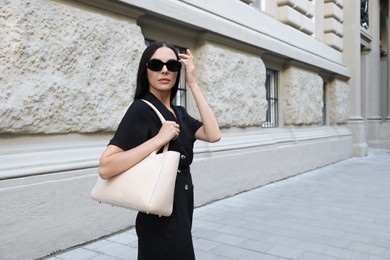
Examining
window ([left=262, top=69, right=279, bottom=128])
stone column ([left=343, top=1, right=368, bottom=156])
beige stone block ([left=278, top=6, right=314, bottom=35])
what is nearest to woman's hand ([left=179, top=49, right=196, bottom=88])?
window ([left=262, top=69, right=279, bottom=128])

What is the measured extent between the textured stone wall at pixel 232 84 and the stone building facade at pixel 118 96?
0.8 inches

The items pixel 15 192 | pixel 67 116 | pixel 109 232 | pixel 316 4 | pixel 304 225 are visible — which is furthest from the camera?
pixel 316 4

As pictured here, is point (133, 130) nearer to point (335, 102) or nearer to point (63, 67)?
point (63, 67)

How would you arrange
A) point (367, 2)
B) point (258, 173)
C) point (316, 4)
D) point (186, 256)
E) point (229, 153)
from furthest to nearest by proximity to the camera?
1. point (367, 2)
2. point (316, 4)
3. point (258, 173)
4. point (229, 153)
5. point (186, 256)

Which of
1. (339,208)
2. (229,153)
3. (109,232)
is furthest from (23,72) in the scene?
(339,208)

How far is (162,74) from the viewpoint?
173 centimetres

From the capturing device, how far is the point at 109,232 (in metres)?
4.22

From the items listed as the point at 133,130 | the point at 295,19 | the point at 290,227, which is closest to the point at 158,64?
the point at 133,130

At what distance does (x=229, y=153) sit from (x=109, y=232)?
2645 millimetres

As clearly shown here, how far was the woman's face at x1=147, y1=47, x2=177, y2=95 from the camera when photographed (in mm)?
1733

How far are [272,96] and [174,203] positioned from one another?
7.24 metres

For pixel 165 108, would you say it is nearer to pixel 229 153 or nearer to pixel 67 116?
pixel 67 116

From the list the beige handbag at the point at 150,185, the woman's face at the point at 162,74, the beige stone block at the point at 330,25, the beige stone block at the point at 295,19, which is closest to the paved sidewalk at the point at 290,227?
the beige handbag at the point at 150,185

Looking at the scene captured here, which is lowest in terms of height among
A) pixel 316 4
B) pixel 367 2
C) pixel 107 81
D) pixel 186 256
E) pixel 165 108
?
pixel 186 256
